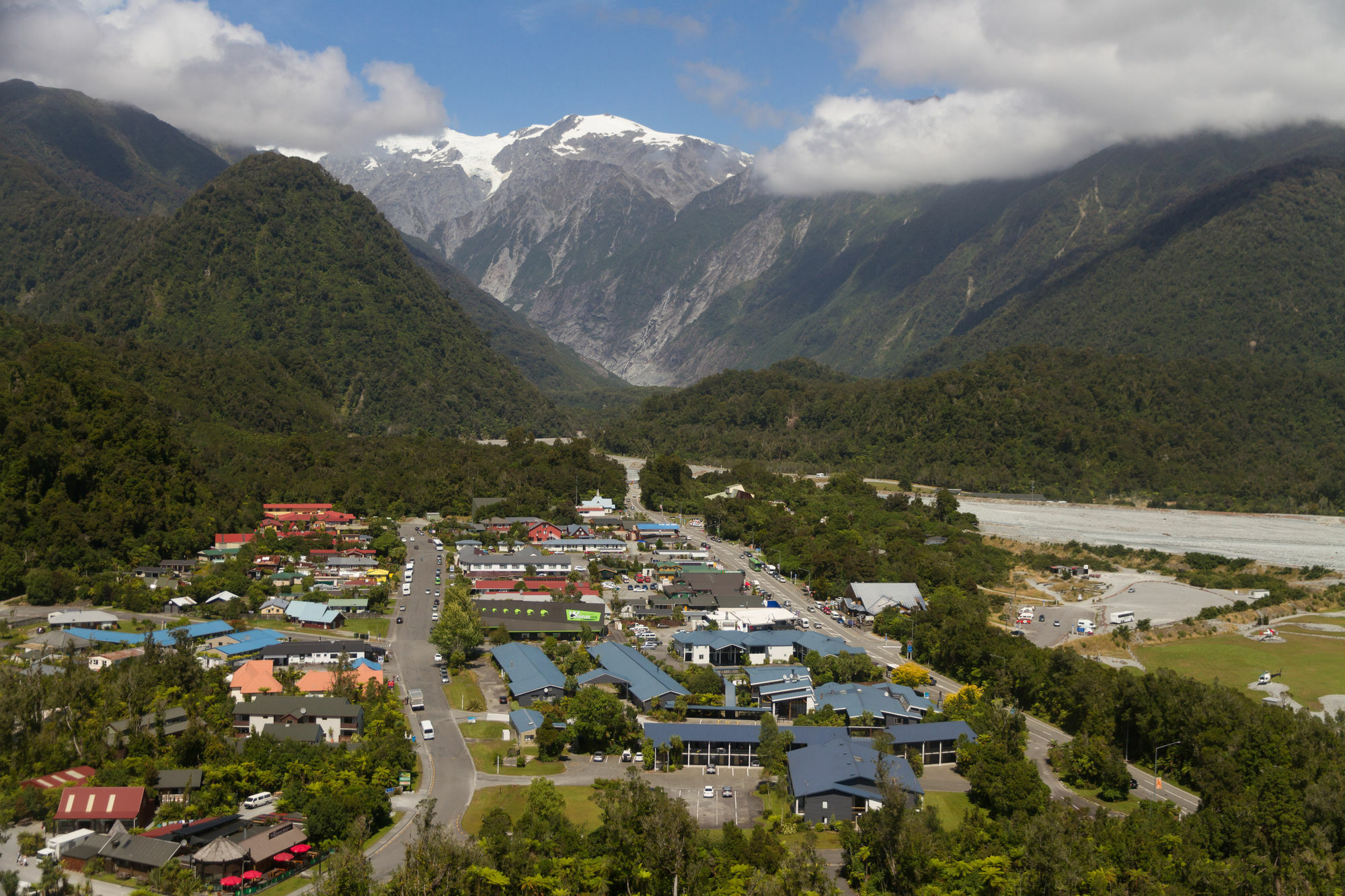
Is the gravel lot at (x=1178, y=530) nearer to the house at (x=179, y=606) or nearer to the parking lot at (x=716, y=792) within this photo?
the parking lot at (x=716, y=792)

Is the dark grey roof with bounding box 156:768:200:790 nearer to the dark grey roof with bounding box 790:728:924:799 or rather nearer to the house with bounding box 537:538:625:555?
the dark grey roof with bounding box 790:728:924:799

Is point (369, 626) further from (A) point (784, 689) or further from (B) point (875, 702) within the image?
(B) point (875, 702)

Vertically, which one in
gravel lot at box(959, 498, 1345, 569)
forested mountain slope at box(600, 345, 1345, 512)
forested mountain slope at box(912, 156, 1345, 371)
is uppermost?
forested mountain slope at box(912, 156, 1345, 371)

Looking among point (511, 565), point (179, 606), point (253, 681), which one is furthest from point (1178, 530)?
point (179, 606)

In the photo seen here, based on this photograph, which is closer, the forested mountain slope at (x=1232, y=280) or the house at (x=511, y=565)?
the house at (x=511, y=565)

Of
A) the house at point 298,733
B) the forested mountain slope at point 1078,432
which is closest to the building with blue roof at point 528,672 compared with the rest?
the house at point 298,733

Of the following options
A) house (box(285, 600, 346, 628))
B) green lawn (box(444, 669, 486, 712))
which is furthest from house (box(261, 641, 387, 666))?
house (box(285, 600, 346, 628))
